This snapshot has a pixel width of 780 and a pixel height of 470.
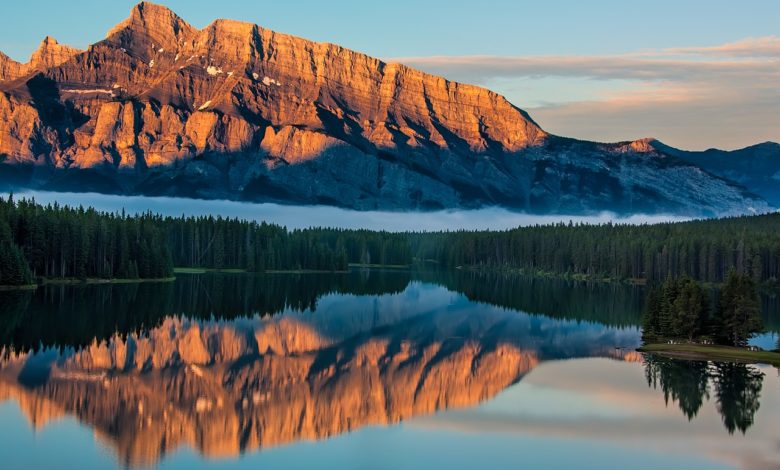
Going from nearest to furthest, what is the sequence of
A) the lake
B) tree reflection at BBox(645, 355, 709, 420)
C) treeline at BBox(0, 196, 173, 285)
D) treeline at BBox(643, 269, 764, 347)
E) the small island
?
1. the lake
2. tree reflection at BBox(645, 355, 709, 420)
3. the small island
4. treeline at BBox(643, 269, 764, 347)
5. treeline at BBox(0, 196, 173, 285)

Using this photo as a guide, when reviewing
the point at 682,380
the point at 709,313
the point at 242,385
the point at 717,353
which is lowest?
the point at 242,385

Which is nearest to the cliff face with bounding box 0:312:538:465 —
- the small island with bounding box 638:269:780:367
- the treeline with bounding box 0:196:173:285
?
the small island with bounding box 638:269:780:367

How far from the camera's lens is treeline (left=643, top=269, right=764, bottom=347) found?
95312 mm

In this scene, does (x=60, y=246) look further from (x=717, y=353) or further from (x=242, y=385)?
(x=717, y=353)

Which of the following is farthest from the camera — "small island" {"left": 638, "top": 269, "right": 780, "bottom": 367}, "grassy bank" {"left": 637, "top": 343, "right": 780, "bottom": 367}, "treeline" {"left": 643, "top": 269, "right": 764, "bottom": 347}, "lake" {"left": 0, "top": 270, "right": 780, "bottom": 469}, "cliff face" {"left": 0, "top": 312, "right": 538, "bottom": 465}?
"treeline" {"left": 643, "top": 269, "right": 764, "bottom": 347}

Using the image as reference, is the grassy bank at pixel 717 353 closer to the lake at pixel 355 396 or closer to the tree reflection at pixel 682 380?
the tree reflection at pixel 682 380

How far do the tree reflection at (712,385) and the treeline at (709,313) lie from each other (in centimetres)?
857

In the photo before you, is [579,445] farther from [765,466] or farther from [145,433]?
[145,433]

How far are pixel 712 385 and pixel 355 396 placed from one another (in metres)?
28.5

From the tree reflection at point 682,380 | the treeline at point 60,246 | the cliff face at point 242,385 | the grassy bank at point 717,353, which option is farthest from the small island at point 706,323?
the treeline at point 60,246

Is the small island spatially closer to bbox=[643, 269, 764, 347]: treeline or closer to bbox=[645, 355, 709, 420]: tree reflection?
bbox=[643, 269, 764, 347]: treeline

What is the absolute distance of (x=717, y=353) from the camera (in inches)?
3568

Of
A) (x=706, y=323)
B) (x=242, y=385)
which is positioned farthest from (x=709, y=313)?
(x=242, y=385)

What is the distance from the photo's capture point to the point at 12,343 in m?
92.9
